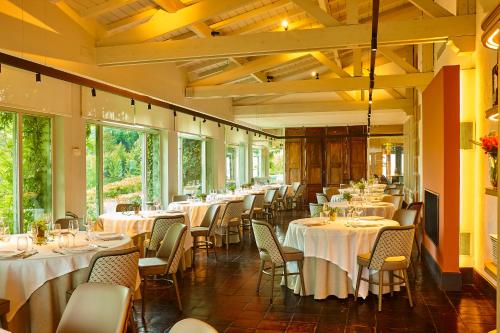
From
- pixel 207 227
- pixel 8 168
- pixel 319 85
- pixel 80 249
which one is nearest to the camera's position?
pixel 80 249

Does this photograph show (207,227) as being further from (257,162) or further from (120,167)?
(257,162)

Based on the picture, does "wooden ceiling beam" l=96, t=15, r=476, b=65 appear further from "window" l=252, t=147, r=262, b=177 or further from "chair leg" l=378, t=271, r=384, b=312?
"window" l=252, t=147, r=262, b=177

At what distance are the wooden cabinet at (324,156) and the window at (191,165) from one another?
20.1ft

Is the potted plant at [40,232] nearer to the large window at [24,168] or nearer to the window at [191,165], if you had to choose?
the large window at [24,168]

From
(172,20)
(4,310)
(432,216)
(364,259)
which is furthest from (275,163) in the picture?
(4,310)

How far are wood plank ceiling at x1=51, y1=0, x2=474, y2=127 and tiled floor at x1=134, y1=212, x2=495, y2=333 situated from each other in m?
3.23

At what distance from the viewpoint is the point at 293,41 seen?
648 centimetres

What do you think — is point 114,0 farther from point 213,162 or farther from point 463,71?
point 213,162

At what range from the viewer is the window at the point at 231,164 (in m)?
15.9

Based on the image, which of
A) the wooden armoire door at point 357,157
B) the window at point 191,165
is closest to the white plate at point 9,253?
the window at point 191,165

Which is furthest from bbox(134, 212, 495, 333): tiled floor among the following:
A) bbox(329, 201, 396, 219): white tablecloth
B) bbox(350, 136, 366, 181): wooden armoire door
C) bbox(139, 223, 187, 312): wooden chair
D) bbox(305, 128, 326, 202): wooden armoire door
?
bbox(305, 128, 326, 202): wooden armoire door

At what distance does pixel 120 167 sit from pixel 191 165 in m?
3.67

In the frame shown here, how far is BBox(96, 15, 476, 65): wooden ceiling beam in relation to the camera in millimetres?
A: 6164

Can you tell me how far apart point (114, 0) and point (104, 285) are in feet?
16.9
